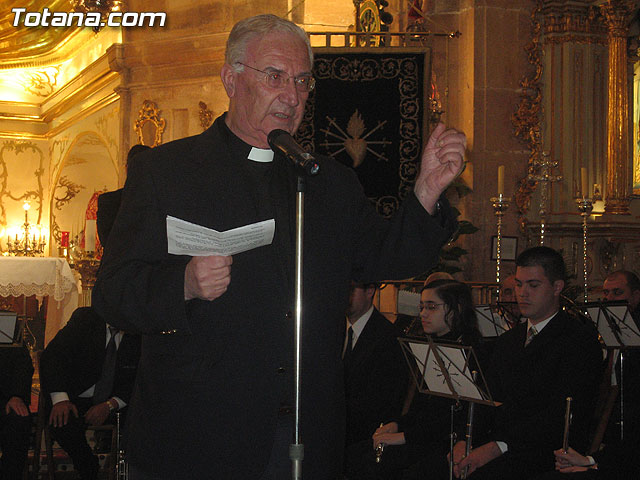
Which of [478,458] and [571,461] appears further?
[478,458]

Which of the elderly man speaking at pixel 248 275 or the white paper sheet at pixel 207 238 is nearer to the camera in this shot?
the white paper sheet at pixel 207 238

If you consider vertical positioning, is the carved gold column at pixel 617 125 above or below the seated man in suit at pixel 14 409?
→ above

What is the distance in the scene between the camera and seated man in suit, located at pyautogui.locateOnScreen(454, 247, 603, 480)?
4.26m

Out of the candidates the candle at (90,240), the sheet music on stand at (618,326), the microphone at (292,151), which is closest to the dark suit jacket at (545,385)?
the sheet music on stand at (618,326)

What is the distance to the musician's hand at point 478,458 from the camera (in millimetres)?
4344

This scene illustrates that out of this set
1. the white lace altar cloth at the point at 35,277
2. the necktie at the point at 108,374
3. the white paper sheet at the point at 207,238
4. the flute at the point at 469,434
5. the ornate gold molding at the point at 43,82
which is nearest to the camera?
the white paper sheet at the point at 207,238

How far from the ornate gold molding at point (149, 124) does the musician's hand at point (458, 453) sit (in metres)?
7.23

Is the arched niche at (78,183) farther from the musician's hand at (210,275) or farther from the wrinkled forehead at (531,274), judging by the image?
the musician's hand at (210,275)

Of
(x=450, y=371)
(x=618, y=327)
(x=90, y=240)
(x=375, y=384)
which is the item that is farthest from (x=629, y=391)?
(x=90, y=240)

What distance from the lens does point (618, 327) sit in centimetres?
543

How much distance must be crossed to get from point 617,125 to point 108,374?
6198 mm

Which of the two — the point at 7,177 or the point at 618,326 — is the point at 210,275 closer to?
the point at 618,326

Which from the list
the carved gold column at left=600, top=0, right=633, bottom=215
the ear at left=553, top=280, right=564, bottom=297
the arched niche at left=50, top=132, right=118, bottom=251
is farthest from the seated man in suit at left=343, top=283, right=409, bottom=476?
the arched niche at left=50, top=132, right=118, bottom=251

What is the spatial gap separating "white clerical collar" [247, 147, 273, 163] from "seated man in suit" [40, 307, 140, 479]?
3.58 meters
